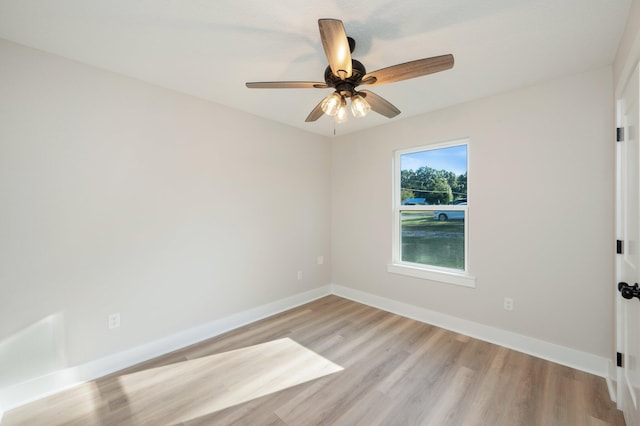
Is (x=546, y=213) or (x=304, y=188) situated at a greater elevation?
(x=304, y=188)

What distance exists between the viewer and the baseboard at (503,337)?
7.23 feet

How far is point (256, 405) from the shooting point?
186cm

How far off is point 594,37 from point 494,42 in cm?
63

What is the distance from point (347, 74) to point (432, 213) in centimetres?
222

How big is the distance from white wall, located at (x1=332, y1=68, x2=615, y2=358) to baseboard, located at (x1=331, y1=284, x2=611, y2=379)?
2.2 inches

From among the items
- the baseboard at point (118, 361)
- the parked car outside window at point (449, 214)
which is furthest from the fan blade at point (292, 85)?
the baseboard at point (118, 361)

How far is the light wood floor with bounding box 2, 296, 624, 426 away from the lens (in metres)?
1.75

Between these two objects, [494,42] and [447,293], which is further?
[447,293]

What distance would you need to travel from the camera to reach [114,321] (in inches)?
88.8

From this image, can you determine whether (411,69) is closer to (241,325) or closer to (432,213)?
(432,213)

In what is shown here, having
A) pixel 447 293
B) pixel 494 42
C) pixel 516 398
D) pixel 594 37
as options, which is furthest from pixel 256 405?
pixel 594 37

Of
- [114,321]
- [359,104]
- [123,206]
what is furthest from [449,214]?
[114,321]

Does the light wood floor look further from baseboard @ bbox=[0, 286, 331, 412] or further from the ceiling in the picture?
the ceiling

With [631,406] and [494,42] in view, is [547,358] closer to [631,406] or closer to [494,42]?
[631,406]
